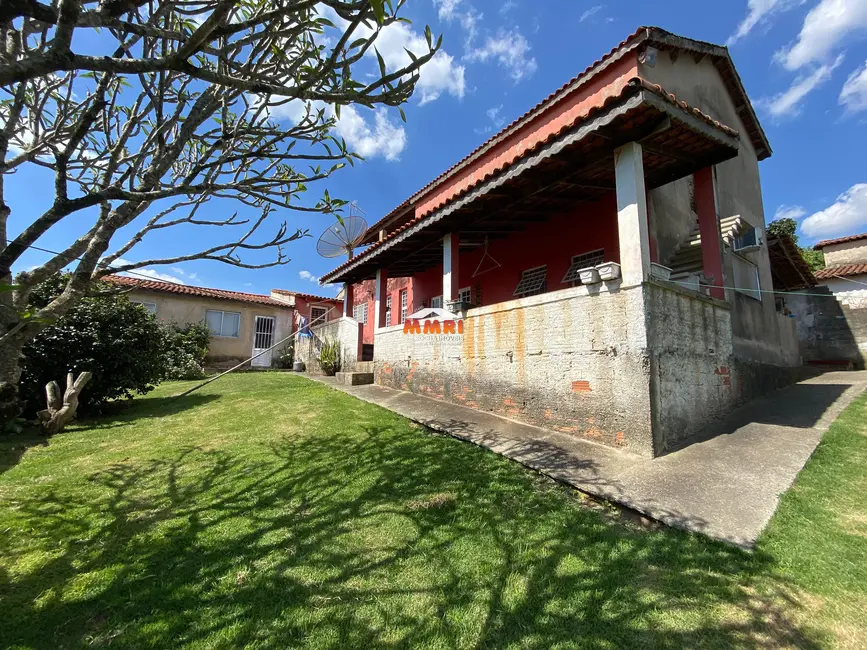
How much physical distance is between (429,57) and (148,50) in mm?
2834

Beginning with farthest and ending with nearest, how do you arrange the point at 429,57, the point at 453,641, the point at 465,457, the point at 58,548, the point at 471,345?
the point at 471,345, the point at 465,457, the point at 58,548, the point at 429,57, the point at 453,641

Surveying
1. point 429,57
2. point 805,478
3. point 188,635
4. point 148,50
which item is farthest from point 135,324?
point 805,478

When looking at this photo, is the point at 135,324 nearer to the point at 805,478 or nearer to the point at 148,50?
the point at 148,50

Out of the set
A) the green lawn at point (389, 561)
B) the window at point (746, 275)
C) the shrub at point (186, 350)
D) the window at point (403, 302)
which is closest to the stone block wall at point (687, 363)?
the green lawn at point (389, 561)

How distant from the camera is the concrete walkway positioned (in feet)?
10.7

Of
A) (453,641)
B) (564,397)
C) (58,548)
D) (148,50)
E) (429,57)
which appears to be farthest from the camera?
(564,397)

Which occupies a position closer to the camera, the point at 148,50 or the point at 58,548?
the point at 58,548

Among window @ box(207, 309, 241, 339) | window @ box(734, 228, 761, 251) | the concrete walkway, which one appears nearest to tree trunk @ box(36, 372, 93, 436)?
the concrete walkway

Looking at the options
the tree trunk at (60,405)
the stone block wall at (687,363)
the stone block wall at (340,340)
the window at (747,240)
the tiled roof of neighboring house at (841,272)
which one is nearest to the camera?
the stone block wall at (687,363)

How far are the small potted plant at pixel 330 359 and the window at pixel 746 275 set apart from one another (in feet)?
34.9

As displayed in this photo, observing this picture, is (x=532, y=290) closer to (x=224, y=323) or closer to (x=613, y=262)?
(x=613, y=262)

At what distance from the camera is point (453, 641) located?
199 centimetres

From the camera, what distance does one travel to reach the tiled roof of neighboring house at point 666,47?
22.5ft

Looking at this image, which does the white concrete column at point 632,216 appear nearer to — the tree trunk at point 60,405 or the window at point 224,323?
the tree trunk at point 60,405
